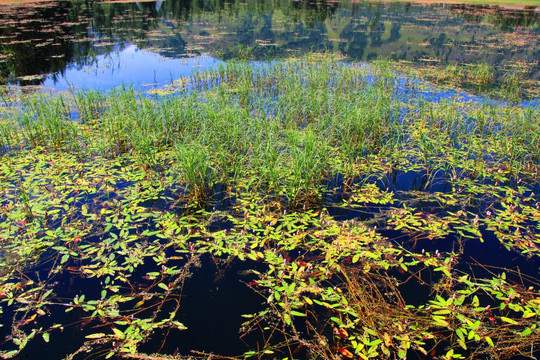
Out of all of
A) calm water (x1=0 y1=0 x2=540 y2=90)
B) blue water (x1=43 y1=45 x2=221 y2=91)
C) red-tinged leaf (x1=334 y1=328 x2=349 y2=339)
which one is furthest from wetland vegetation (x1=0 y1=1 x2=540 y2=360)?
calm water (x1=0 y1=0 x2=540 y2=90)

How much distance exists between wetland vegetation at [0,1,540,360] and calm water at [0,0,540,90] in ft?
13.3

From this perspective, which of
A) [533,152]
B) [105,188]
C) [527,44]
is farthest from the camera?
[527,44]

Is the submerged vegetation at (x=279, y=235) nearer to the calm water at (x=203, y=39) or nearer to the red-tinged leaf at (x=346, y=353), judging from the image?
the red-tinged leaf at (x=346, y=353)

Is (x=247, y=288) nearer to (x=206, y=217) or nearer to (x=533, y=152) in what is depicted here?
(x=206, y=217)

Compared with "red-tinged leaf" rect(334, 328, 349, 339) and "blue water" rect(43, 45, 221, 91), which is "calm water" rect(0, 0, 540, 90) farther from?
"red-tinged leaf" rect(334, 328, 349, 339)

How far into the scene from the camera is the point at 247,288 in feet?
11.7

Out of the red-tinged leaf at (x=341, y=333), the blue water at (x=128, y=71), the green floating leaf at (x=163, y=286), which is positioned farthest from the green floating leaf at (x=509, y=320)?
the blue water at (x=128, y=71)

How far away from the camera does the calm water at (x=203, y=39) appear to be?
12.1 metres

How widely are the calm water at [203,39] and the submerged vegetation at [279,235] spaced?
18.9 ft

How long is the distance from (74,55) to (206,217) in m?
13.2

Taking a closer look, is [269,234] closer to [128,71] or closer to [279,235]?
[279,235]

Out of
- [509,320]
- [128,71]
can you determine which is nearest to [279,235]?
[509,320]

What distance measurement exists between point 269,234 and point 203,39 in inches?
700

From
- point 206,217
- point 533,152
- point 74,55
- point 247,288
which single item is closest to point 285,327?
point 247,288
